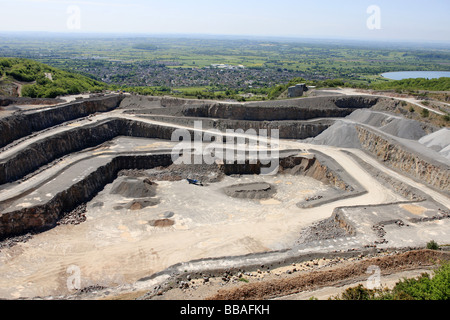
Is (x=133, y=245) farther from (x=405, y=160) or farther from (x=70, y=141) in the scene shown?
(x=405, y=160)

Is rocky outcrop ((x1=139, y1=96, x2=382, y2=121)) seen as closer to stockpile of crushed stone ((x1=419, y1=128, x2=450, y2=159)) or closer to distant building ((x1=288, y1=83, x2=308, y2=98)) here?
distant building ((x1=288, y1=83, x2=308, y2=98))

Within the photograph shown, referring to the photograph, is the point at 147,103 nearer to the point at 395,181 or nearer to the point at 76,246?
the point at 76,246

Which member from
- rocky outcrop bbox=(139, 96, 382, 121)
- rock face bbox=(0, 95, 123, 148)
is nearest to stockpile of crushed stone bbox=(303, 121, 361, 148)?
rocky outcrop bbox=(139, 96, 382, 121)

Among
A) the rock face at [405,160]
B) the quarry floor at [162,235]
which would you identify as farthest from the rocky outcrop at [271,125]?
the quarry floor at [162,235]

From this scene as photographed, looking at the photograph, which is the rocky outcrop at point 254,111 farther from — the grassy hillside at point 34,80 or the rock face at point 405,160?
the grassy hillside at point 34,80

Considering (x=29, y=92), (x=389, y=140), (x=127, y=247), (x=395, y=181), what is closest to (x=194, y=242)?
(x=127, y=247)

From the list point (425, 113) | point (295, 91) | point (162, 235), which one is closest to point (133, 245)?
point (162, 235)
